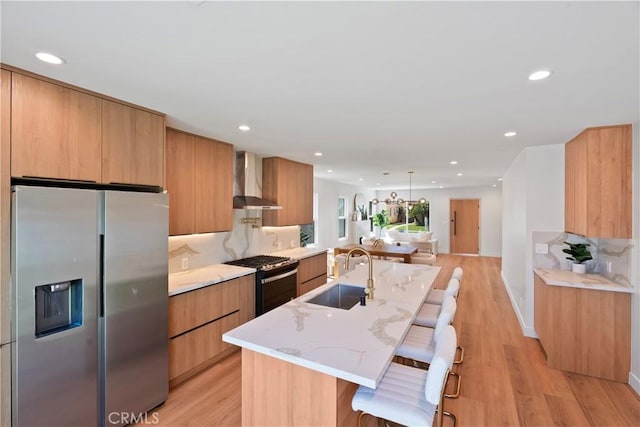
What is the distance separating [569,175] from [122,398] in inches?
196

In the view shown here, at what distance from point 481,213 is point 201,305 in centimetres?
997

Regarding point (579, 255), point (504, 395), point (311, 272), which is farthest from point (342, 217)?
point (504, 395)

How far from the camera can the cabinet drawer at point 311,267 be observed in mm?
4529

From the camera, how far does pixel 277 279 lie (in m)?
3.80

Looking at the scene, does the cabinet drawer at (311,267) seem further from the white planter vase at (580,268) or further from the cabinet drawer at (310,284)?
the white planter vase at (580,268)

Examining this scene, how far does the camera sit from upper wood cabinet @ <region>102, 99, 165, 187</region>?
2.17 metres

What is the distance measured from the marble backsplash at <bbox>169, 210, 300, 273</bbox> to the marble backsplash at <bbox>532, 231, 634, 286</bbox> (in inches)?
145

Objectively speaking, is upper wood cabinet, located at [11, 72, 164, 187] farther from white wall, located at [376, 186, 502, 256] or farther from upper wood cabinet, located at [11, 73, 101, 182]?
white wall, located at [376, 186, 502, 256]

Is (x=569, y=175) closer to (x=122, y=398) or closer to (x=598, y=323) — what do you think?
(x=598, y=323)

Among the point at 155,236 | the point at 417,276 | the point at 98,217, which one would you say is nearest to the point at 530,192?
the point at 417,276

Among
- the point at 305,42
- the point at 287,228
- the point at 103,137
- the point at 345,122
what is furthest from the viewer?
the point at 287,228

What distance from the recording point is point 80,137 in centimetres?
201

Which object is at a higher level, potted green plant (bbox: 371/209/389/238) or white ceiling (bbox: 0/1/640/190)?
white ceiling (bbox: 0/1/640/190)

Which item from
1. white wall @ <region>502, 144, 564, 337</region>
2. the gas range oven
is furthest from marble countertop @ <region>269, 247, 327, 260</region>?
white wall @ <region>502, 144, 564, 337</region>
